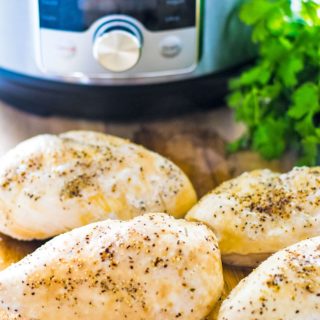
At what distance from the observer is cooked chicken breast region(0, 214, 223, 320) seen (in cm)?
113

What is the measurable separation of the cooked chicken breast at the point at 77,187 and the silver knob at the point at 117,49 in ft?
0.76

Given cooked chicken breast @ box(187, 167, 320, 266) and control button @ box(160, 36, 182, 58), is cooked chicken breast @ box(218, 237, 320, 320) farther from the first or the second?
control button @ box(160, 36, 182, 58)

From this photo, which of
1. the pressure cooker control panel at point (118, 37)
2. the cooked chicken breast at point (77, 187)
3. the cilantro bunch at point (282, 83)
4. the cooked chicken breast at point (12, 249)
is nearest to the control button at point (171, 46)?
the pressure cooker control panel at point (118, 37)

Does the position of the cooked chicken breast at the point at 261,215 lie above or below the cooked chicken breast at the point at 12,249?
above

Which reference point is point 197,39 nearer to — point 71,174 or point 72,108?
point 72,108

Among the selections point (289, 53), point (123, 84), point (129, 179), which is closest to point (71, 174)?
point (129, 179)

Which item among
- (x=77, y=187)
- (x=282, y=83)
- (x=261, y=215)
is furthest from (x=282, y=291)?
(x=282, y=83)

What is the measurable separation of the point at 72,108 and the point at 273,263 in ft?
2.65

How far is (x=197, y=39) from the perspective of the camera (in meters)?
1.66

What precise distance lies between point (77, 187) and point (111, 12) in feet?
1.43

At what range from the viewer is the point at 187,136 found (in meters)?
1.78

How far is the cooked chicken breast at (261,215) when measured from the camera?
1.29 meters

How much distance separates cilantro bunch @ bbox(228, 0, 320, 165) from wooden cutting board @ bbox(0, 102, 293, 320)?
0.05 metres

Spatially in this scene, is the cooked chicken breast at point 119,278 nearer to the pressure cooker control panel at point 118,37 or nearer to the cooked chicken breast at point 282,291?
the cooked chicken breast at point 282,291
